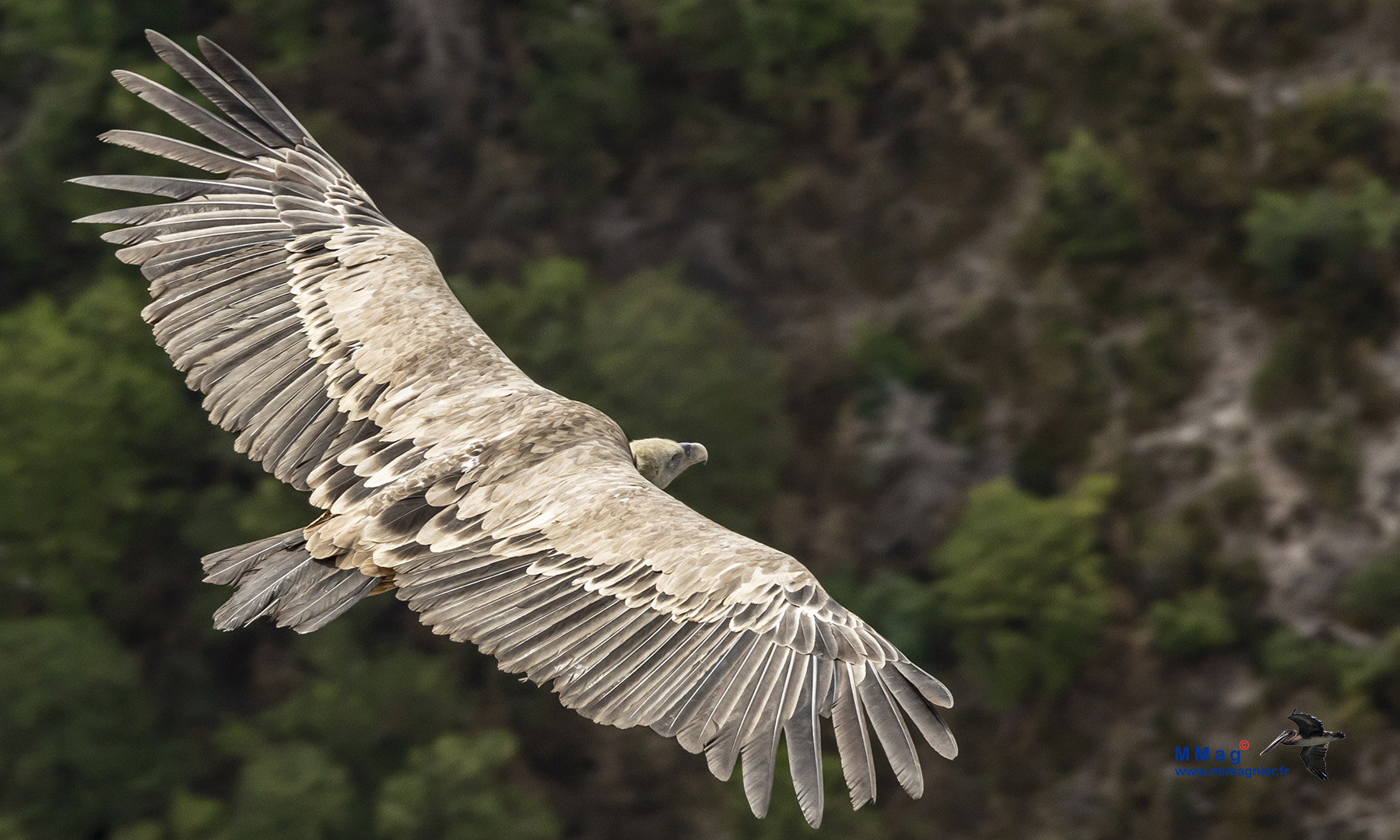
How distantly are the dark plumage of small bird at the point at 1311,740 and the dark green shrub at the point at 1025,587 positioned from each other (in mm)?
3713

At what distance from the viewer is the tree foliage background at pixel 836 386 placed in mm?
27266

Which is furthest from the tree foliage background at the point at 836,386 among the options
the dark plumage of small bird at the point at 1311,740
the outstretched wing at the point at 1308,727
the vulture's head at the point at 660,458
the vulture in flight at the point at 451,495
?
the vulture in flight at the point at 451,495

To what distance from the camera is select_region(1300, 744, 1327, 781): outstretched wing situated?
80.2 feet

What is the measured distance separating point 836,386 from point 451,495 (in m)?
22.2

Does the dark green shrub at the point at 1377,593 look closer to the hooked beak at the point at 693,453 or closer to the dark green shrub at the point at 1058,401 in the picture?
the dark green shrub at the point at 1058,401

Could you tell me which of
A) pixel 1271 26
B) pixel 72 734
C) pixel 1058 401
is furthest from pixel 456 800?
pixel 1271 26

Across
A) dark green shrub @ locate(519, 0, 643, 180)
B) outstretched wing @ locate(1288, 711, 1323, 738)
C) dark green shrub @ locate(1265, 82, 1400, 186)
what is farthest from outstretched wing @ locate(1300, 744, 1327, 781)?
dark green shrub @ locate(519, 0, 643, 180)

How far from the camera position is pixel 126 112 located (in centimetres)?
3306

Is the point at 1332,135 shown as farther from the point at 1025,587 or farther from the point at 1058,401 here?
the point at 1025,587

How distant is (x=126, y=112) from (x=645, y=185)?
34.6ft

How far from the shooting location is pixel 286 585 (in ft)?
31.3

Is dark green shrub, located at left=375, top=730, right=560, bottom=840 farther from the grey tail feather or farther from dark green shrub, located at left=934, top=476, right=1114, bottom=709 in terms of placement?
the grey tail feather

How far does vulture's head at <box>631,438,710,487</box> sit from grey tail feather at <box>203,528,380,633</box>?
2.31 metres

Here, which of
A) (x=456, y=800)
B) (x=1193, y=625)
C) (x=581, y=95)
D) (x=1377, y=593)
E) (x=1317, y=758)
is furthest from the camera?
(x=581, y=95)
